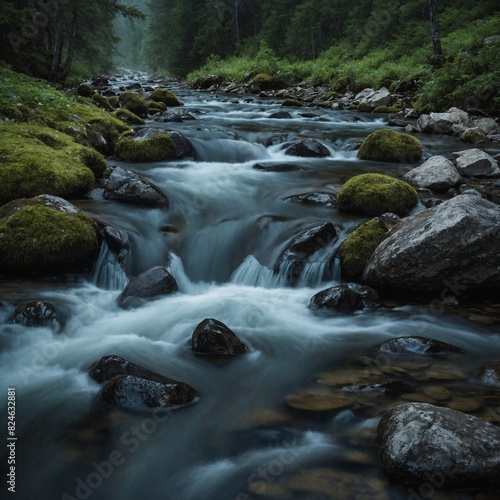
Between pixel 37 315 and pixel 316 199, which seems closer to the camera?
pixel 37 315

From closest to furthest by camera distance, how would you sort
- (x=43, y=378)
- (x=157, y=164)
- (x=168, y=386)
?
(x=168, y=386)
(x=43, y=378)
(x=157, y=164)

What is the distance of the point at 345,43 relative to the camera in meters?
37.1

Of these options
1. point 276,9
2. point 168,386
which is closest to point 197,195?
point 168,386

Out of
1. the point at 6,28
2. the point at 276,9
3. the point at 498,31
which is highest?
the point at 276,9

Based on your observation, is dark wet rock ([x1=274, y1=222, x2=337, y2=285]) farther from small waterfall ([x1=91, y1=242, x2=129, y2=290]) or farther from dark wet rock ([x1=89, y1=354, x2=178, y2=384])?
dark wet rock ([x1=89, y1=354, x2=178, y2=384])

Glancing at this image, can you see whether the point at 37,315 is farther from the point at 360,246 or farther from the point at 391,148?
the point at 391,148

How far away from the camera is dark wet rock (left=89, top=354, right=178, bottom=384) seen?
3.82m

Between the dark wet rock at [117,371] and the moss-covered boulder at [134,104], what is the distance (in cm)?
1379

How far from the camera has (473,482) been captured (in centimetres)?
268

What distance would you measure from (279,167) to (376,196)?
3.27m

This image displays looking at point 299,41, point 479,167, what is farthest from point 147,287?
point 299,41

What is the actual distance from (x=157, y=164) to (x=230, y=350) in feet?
21.6

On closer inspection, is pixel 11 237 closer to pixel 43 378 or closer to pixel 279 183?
pixel 43 378

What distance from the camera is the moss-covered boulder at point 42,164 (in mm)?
6761
